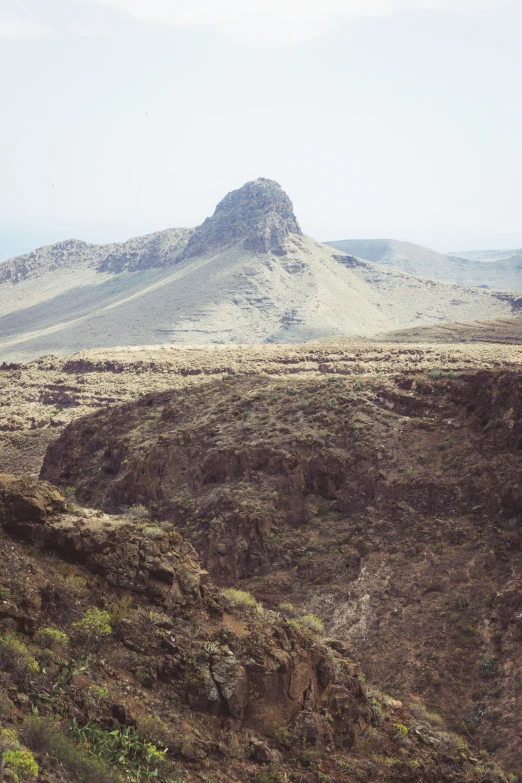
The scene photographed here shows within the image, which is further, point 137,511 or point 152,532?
point 137,511

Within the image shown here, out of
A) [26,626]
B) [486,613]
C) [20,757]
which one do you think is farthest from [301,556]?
[20,757]

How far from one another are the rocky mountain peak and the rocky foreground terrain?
115m

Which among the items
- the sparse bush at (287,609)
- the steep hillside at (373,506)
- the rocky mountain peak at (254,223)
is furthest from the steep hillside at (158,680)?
the rocky mountain peak at (254,223)

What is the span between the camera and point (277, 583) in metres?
22.7

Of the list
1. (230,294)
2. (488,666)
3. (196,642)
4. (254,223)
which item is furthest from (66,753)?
(254,223)

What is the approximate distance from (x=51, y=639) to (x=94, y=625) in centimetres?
81

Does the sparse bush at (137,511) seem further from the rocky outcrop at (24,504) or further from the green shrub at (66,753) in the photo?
the green shrub at (66,753)

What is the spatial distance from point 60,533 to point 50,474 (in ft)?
61.1

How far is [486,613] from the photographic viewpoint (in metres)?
19.8

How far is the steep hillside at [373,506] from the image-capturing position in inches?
753

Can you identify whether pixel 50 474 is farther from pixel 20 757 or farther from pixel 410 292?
pixel 410 292

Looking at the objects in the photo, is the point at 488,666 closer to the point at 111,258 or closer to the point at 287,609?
the point at 287,609

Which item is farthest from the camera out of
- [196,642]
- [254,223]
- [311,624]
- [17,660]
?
[254,223]

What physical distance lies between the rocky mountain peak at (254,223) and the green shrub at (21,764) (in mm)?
143780
